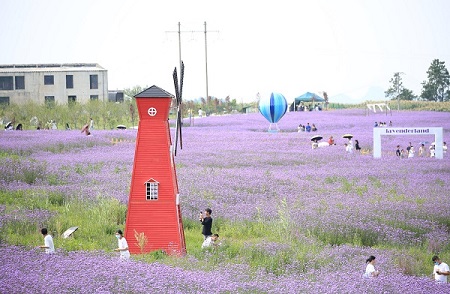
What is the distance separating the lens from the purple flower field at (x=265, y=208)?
13.7 meters

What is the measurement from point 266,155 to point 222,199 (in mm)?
14401

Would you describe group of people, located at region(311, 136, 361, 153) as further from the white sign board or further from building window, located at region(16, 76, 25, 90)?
building window, located at region(16, 76, 25, 90)

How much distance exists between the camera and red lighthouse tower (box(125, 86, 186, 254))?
18.6 m

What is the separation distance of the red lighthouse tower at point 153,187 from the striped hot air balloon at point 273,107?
4801cm

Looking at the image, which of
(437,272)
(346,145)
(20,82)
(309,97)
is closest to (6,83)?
(20,82)

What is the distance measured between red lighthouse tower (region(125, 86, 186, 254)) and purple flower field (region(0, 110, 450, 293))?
4.90 feet

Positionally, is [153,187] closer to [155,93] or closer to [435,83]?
[155,93]

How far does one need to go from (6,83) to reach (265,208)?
65198 millimetres

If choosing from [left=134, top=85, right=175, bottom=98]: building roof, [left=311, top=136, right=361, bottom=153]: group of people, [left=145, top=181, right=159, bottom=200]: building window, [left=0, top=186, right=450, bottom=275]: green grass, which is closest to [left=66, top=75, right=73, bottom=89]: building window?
[left=311, top=136, right=361, bottom=153]: group of people

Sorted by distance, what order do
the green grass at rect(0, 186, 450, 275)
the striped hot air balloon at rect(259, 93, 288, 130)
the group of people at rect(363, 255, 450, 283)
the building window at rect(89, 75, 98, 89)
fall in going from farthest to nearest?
the building window at rect(89, 75, 98, 89) → the striped hot air balloon at rect(259, 93, 288, 130) → the green grass at rect(0, 186, 450, 275) → the group of people at rect(363, 255, 450, 283)

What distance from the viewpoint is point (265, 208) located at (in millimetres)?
23000

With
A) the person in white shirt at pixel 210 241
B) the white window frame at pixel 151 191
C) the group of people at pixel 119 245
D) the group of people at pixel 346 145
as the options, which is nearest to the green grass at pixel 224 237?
the person in white shirt at pixel 210 241

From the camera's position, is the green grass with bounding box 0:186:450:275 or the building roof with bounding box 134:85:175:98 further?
the building roof with bounding box 134:85:175:98

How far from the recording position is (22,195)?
81.5ft
